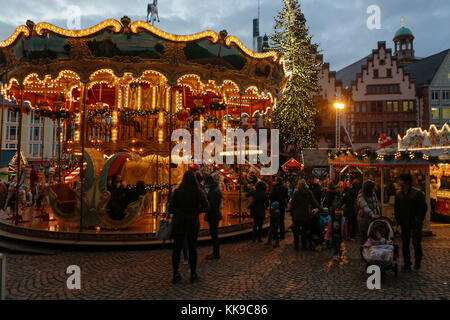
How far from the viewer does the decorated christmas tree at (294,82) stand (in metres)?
30.9

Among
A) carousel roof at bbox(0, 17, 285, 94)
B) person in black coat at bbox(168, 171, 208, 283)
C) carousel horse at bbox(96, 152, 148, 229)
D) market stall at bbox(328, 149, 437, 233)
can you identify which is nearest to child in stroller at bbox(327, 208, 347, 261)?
person in black coat at bbox(168, 171, 208, 283)

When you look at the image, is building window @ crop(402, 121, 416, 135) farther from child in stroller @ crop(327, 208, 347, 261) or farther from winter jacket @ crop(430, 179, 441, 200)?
child in stroller @ crop(327, 208, 347, 261)

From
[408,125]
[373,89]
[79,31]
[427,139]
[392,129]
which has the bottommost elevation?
[427,139]

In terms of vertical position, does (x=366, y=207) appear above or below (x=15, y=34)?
below

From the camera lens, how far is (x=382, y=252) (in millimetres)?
5586

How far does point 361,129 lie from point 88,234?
37.6 m

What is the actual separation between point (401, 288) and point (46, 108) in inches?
523

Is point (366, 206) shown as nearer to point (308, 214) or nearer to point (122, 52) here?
point (308, 214)

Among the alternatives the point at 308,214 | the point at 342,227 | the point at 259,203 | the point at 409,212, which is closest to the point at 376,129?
the point at 308,214

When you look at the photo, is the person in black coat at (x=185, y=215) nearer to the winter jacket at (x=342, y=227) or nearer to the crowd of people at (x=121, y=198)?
the winter jacket at (x=342, y=227)

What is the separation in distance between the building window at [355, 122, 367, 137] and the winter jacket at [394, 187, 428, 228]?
35158 mm
